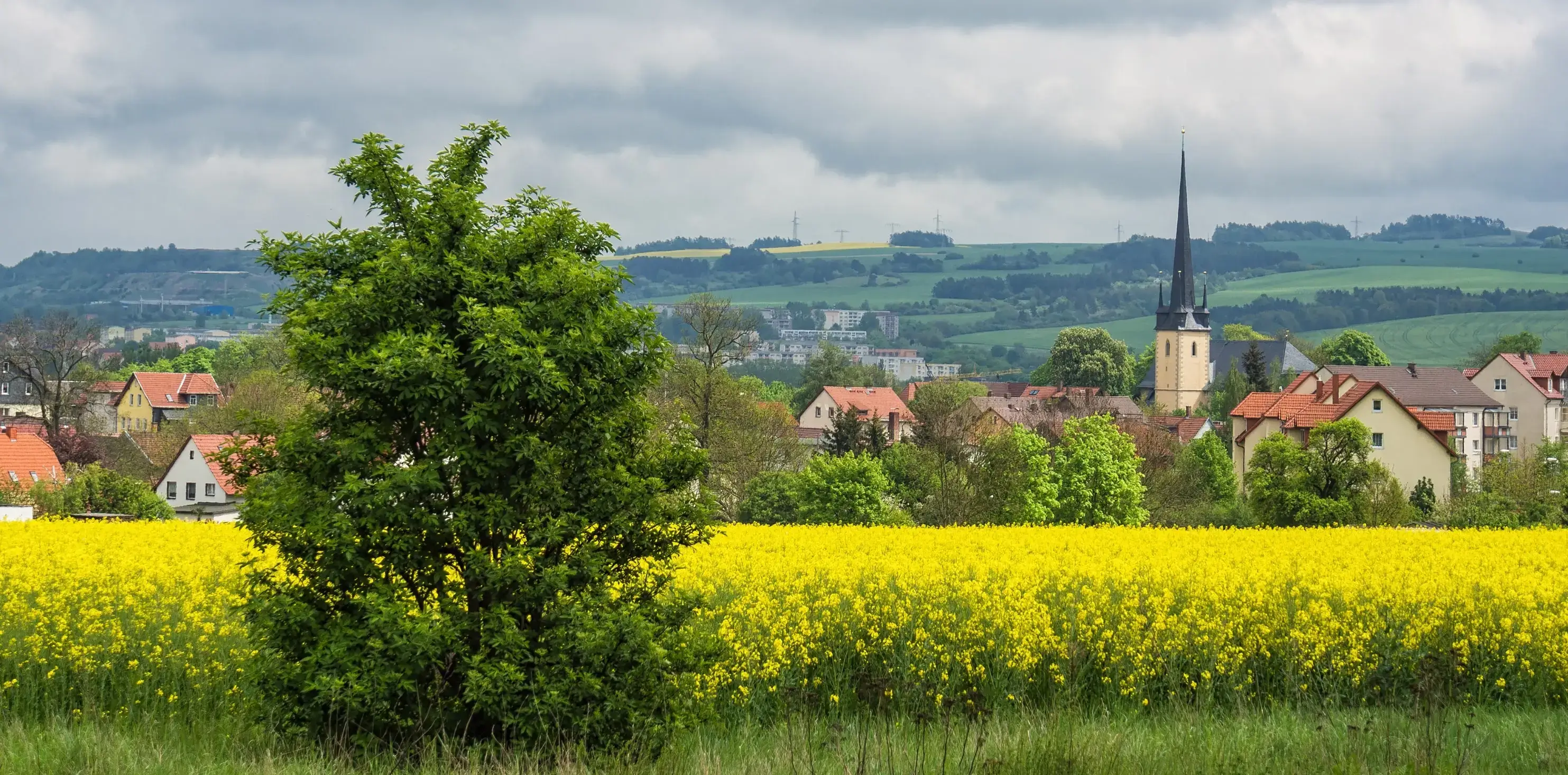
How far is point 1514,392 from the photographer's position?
104 m

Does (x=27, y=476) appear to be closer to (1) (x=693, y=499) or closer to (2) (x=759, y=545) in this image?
(2) (x=759, y=545)

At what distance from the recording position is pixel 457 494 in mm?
9211

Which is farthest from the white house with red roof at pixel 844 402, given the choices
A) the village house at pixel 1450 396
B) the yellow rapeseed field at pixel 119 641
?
the yellow rapeseed field at pixel 119 641

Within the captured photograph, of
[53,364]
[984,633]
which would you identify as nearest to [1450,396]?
[53,364]

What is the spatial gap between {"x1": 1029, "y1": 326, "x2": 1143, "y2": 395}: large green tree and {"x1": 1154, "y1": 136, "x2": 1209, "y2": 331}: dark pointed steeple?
7175 millimetres

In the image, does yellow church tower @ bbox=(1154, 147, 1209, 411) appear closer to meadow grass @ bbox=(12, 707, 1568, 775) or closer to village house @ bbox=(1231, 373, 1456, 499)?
village house @ bbox=(1231, 373, 1456, 499)

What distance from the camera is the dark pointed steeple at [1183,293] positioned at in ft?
574

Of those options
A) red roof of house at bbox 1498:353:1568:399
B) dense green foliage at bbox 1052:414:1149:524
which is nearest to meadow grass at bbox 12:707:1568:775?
dense green foliage at bbox 1052:414:1149:524

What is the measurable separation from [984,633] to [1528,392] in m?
104

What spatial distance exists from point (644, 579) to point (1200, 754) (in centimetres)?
382

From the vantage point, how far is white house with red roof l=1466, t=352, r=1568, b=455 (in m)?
103

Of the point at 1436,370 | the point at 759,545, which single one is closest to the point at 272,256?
the point at 759,545

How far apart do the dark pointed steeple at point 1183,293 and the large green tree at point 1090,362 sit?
7.17m

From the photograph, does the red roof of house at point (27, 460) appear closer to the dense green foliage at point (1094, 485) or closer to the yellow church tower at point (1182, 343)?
the dense green foliage at point (1094, 485)
